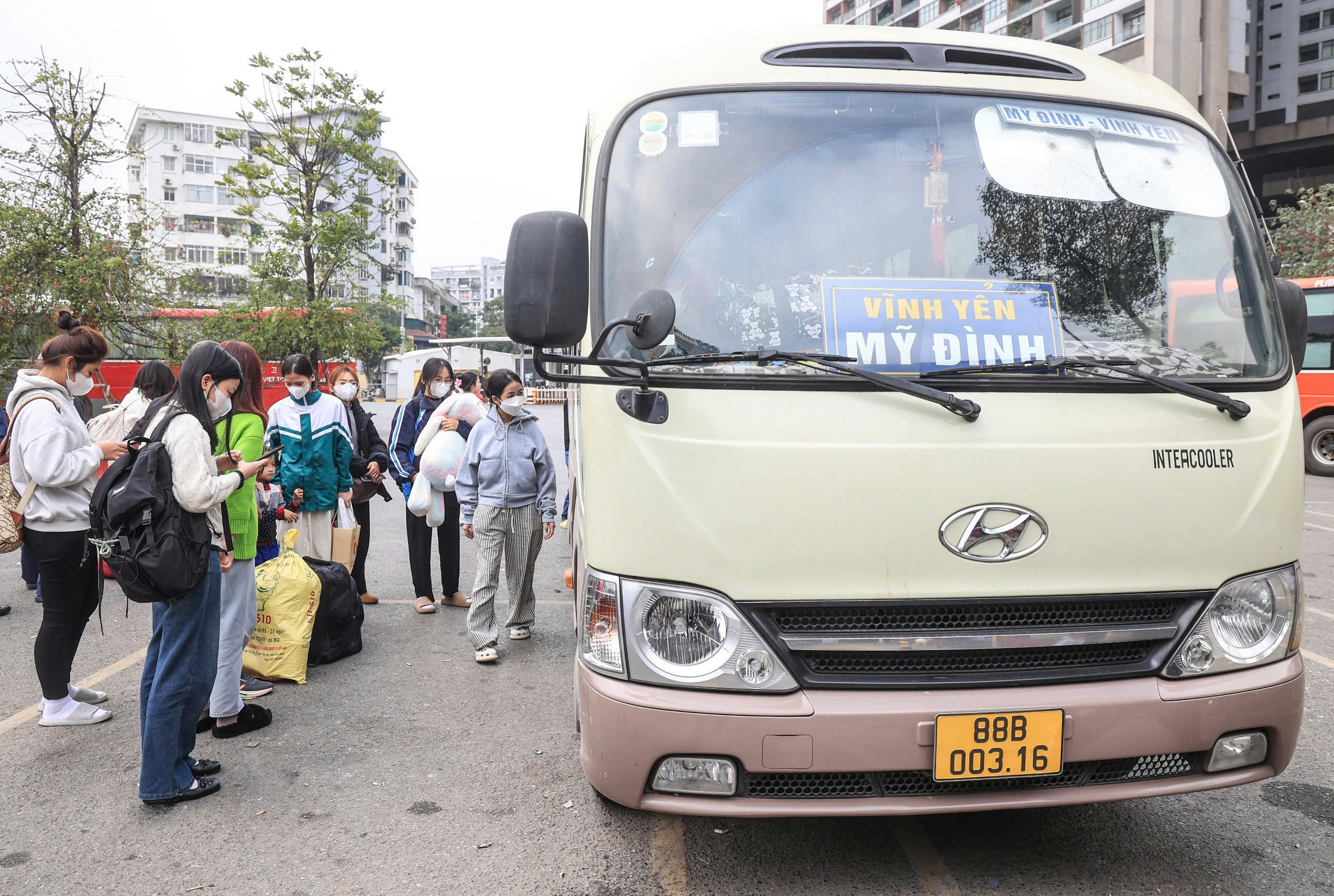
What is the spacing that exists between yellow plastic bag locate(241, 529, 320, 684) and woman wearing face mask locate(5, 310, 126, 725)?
0.74 meters

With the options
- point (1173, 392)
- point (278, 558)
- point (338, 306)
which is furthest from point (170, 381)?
point (338, 306)

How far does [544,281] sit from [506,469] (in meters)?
3.01

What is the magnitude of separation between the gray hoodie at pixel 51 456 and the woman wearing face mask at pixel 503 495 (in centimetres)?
196

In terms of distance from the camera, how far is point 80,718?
427 centimetres

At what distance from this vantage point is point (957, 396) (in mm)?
2541

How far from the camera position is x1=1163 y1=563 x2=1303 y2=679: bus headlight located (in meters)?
2.59

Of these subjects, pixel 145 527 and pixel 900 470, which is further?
pixel 145 527

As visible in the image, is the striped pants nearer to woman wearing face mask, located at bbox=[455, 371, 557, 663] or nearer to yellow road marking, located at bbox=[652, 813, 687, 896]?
woman wearing face mask, located at bbox=[455, 371, 557, 663]

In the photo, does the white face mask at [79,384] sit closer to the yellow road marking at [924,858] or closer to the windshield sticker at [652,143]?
the windshield sticker at [652,143]

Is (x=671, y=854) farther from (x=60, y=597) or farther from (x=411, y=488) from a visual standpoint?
(x=411, y=488)

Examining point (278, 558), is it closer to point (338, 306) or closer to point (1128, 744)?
point (1128, 744)

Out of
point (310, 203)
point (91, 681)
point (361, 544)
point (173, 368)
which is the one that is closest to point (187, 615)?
point (91, 681)

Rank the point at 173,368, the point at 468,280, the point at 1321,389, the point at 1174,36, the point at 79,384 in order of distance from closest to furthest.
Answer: the point at 79,384 → the point at 173,368 → the point at 1321,389 → the point at 1174,36 → the point at 468,280

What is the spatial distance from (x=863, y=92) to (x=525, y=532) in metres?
3.37
